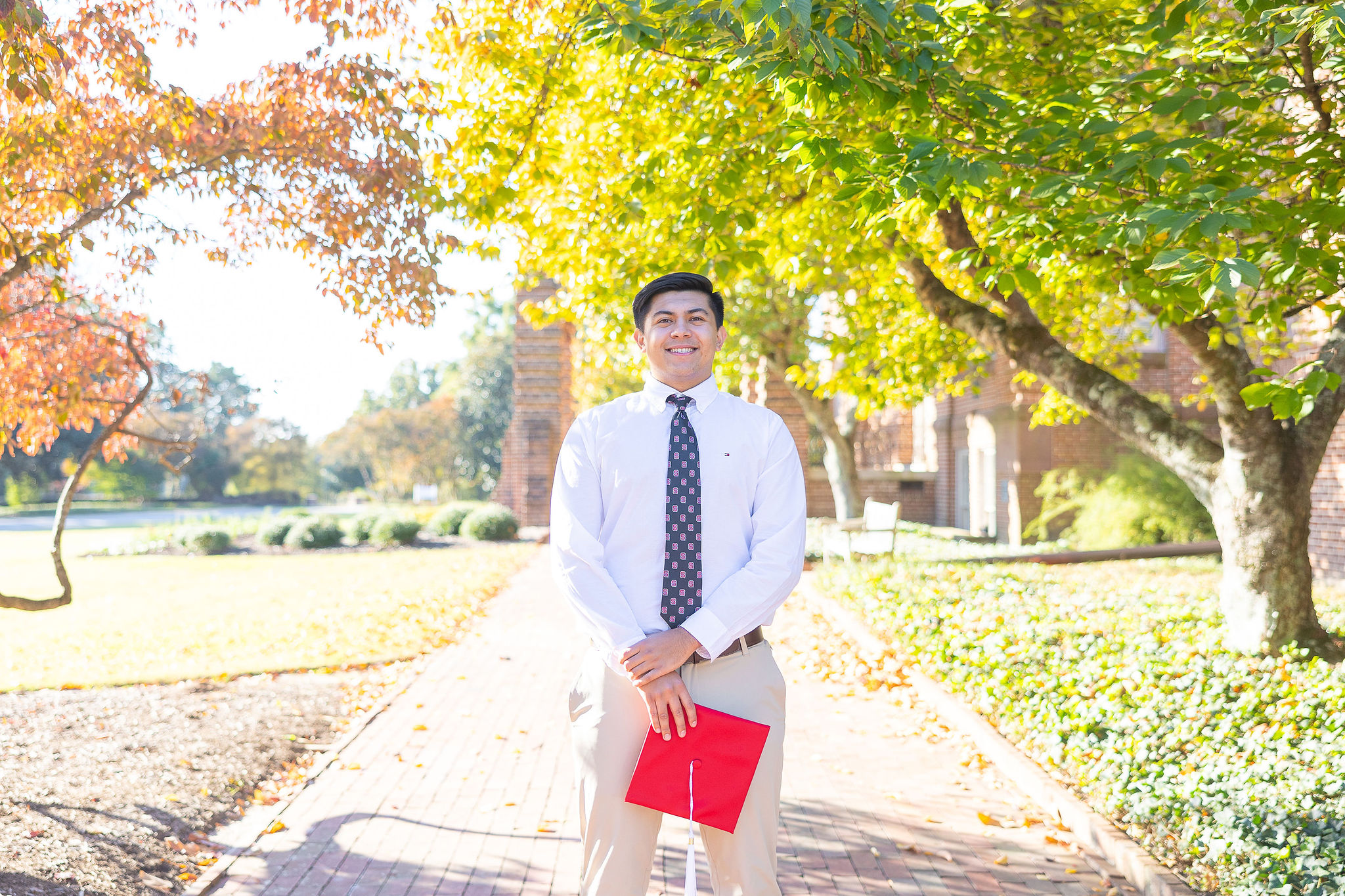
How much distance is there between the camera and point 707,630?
2512mm

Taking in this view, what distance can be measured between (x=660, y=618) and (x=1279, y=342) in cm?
888

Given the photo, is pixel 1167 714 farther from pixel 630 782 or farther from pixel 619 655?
pixel 619 655

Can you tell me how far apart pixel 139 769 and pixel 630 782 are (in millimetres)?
3925

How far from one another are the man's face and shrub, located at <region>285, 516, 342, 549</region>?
21.3 m

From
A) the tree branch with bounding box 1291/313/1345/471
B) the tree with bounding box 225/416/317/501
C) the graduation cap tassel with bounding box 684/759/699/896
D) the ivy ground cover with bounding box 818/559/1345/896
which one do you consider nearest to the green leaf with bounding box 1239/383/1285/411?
the ivy ground cover with bounding box 818/559/1345/896

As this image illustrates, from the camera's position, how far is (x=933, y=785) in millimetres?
5469

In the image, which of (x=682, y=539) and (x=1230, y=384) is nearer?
(x=682, y=539)

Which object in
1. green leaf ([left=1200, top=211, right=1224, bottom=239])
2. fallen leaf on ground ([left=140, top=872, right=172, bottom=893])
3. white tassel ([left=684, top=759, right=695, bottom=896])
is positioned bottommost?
fallen leaf on ground ([left=140, top=872, right=172, bottom=893])

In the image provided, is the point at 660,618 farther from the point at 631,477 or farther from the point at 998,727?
the point at 998,727

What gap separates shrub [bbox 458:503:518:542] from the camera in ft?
73.3

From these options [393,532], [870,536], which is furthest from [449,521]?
[870,536]

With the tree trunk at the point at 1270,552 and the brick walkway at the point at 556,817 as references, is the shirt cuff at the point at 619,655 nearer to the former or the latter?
the brick walkway at the point at 556,817

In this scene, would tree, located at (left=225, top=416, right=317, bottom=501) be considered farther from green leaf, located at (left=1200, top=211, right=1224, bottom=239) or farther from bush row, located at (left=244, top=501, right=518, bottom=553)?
green leaf, located at (left=1200, top=211, right=1224, bottom=239)

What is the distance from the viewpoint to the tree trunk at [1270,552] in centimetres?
590
